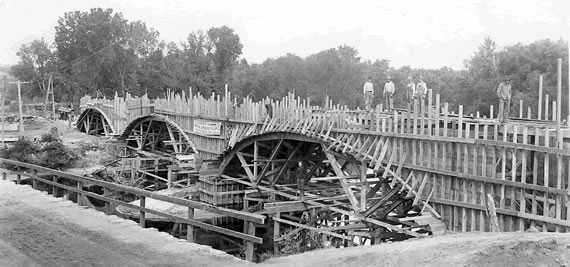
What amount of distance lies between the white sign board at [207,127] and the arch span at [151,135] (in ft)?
13.0

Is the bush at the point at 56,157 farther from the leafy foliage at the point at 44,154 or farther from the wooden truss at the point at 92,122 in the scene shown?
the wooden truss at the point at 92,122

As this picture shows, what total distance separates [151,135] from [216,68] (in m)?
32.9

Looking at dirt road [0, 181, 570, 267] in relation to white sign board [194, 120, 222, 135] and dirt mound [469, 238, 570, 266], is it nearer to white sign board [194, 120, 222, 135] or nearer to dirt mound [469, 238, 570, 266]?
dirt mound [469, 238, 570, 266]

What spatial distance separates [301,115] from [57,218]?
35.3ft

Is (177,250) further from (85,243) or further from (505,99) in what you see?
(505,99)

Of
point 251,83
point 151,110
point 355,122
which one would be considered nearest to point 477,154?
point 355,122

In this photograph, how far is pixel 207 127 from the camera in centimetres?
2966

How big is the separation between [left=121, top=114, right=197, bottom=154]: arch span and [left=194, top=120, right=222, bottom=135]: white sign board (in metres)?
3.95

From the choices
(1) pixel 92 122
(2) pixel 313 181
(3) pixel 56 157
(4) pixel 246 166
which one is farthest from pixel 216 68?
(2) pixel 313 181

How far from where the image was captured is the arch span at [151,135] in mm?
35750

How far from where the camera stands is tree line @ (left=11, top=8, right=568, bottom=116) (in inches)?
1757

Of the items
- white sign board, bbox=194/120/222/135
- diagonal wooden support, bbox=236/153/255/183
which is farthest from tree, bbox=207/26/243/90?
diagonal wooden support, bbox=236/153/255/183

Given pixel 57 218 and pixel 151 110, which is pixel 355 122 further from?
pixel 151 110

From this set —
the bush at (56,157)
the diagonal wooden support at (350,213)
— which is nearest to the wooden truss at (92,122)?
the bush at (56,157)
